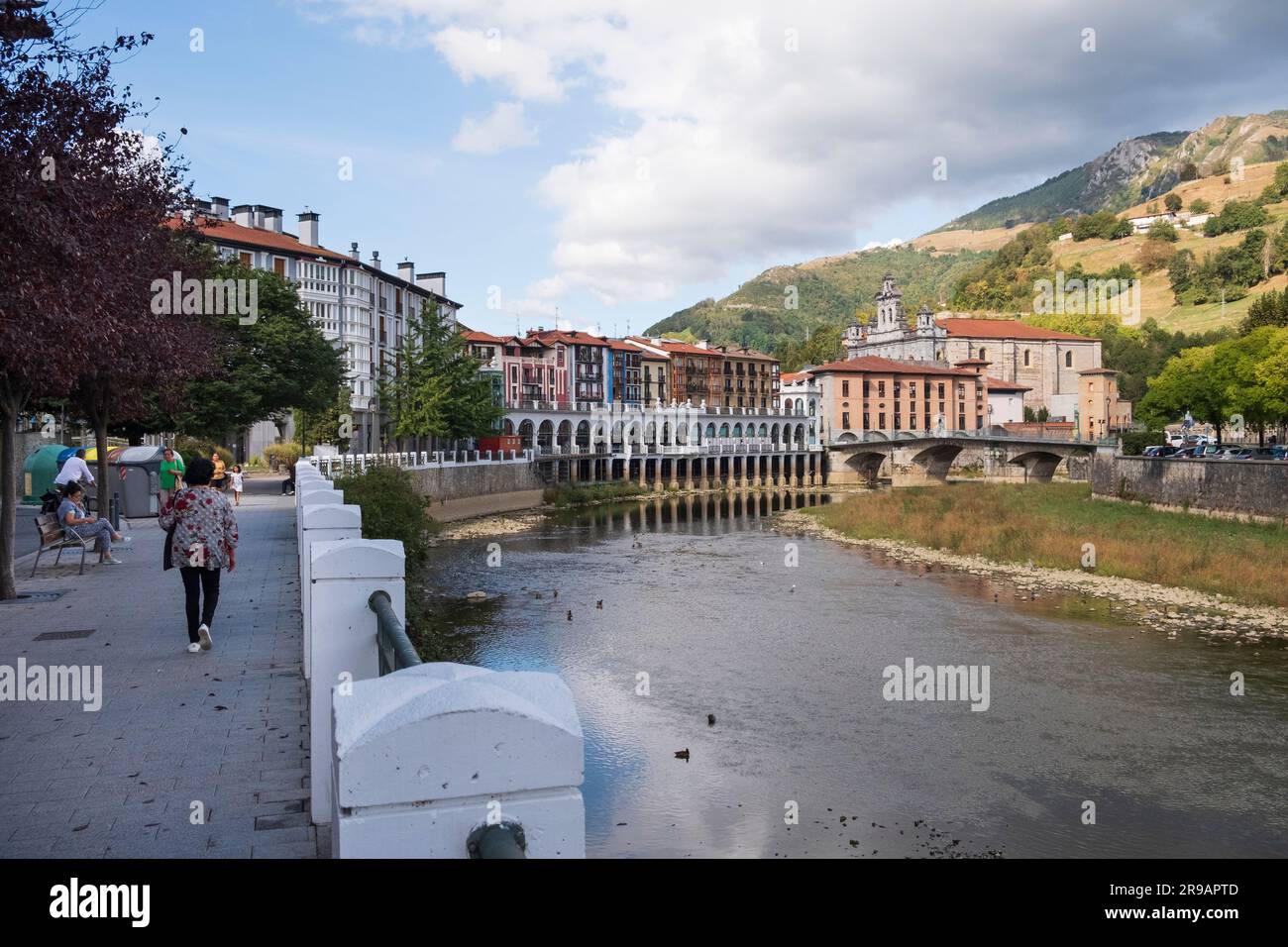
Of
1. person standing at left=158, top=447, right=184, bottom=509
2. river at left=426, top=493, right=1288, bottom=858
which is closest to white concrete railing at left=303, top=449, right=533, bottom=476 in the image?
Answer: person standing at left=158, top=447, right=184, bottom=509

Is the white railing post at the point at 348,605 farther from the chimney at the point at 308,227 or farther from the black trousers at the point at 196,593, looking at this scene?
the chimney at the point at 308,227

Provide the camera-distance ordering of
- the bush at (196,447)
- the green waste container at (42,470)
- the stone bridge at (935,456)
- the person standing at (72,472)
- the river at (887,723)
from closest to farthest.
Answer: the river at (887,723)
the person standing at (72,472)
the green waste container at (42,470)
the bush at (196,447)
the stone bridge at (935,456)

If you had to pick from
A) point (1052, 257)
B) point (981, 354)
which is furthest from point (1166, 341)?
point (1052, 257)

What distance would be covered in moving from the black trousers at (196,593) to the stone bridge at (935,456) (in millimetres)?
72340

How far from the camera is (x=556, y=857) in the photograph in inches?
95.7

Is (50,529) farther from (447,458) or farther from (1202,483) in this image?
(447,458)

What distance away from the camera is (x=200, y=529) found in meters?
10.4

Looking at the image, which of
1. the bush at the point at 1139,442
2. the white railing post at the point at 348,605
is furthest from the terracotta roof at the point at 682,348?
the white railing post at the point at 348,605

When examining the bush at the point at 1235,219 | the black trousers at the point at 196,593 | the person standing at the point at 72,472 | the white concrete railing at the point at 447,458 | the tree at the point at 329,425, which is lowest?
the black trousers at the point at 196,593

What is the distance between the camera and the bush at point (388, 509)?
20000mm

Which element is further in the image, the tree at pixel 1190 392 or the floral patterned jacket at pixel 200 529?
the tree at pixel 1190 392

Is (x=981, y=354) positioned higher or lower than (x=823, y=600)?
higher

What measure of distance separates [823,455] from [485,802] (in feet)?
323
